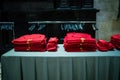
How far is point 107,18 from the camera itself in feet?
26.0

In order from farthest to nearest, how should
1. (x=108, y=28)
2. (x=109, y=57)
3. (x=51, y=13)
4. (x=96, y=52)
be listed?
(x=108, y=28) → (x=51, y=13) → (x=96, y=52) → (x=109, y=57)

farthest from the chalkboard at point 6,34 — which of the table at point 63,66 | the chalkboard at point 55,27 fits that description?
the table at point 63,66

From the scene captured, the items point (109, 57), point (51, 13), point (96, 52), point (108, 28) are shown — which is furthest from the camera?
point (108, 28)

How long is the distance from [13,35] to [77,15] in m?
2.47

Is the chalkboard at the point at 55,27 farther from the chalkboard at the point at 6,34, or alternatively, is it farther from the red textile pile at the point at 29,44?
the red textile pile at the point at 29,44

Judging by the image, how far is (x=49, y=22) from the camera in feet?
24.4

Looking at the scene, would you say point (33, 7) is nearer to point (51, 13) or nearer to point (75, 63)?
point (51, 13)


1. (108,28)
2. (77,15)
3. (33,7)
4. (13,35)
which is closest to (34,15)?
(33,7)

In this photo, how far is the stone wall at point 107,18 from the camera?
308 inches

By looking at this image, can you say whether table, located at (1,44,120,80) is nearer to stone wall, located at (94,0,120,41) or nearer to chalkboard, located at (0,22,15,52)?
chalkboard, located at (0,22,15,52)

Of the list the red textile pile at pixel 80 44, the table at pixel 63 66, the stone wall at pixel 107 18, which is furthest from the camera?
the stone wall at pixel 107 18

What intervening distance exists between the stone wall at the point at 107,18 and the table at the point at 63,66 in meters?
4.26

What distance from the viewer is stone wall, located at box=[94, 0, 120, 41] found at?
7820 mm

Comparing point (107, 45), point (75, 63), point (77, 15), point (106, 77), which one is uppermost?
point (77, 15)
